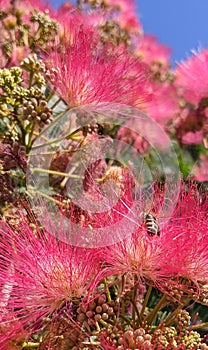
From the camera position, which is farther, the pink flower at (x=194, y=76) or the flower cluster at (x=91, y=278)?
the pink flower at (x=194, y=76)

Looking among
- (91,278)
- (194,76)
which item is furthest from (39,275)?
(194,76)

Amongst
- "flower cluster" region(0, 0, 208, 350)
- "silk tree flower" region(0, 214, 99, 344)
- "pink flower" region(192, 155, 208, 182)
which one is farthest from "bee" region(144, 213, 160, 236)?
"pink flower" region(192, 155, 208, 182)

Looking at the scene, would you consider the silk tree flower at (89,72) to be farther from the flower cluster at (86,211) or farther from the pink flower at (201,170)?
the pink flower at (201,170)

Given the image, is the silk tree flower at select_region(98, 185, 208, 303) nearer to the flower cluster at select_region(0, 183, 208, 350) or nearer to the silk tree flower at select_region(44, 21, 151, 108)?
the flower cluster at select_region(0, 183, 208, 350)

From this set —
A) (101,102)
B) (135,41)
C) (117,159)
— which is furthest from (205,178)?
(135,41)

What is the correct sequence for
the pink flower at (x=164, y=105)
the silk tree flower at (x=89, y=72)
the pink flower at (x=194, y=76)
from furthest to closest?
the pink flower at (x=194, y=76) < the pink flower at (x=164, y=105) < the silk tree flower at (x=89, y=72)

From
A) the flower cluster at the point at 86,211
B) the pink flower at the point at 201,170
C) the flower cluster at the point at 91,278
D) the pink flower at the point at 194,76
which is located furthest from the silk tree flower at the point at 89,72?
the pink flower at the point at 194,76

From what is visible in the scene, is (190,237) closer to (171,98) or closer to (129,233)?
(129,233)

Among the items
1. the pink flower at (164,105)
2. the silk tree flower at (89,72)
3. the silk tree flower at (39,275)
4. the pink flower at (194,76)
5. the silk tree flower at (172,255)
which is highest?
the pink flower at (194,76)
